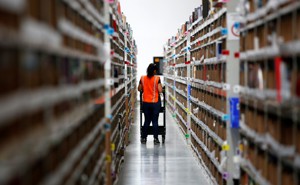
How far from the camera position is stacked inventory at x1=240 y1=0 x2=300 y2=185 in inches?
136

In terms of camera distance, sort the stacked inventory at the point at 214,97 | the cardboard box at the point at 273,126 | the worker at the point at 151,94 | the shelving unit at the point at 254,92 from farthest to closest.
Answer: the worker at the point at 151,94 < the stacked inventory at the point at 214,97 < the cardboard box at the point at 273,126 < the shelving unit at the point at 254,92

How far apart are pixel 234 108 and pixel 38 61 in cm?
374

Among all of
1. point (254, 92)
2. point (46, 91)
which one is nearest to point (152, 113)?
point (254, 92)

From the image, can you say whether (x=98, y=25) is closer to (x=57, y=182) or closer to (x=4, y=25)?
(x=57, y=182)

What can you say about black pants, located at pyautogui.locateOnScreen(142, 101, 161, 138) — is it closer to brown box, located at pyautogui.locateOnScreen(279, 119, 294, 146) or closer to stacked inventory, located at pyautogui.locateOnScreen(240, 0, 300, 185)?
stacked inventory, located at pyautogui.locateOnScreen(240, 0, 300, 185)

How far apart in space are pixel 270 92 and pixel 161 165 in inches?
250

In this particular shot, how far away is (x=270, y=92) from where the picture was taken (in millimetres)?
4051

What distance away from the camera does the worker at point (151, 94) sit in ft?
40.9

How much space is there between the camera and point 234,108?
596 cm

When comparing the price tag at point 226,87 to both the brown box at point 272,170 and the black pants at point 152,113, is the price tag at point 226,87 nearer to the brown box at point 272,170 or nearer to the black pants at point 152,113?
the brown box at point 272,170

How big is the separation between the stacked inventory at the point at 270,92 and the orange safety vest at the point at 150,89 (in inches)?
279

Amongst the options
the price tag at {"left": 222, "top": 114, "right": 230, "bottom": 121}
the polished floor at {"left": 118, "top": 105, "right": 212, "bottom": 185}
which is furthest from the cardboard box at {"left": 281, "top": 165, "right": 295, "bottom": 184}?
the polished floor at {"left": 118, "top": 105, "right": 212, "bottom": 185}

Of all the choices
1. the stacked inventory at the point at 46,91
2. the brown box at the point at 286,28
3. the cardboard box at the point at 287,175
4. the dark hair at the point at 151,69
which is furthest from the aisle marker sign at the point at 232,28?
the dark hair at the point at 151,69

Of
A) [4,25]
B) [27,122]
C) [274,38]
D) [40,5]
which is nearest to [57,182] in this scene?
[27,122]
